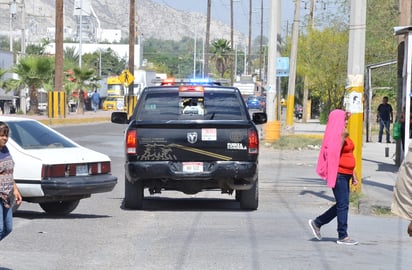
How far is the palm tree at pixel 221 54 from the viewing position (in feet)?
504

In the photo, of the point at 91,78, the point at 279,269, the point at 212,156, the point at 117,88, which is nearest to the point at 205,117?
the point at 212,156

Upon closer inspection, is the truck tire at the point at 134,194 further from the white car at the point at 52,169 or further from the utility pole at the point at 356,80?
the utility pole at the point at 356,80

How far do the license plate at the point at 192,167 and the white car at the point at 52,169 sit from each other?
3.66ft

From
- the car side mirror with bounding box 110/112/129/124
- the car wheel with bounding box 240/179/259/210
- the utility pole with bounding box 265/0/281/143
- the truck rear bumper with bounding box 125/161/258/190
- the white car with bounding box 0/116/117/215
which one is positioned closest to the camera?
the white car with bounding box 0/116/117/215

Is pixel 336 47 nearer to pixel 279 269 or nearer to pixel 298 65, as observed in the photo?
pixel 298 65

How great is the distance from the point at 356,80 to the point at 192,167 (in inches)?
170

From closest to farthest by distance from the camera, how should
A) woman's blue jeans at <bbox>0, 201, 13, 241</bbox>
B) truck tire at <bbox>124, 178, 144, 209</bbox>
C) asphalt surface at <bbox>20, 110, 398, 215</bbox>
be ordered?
woman's blue jeans at <bbox>0, 201, 13, 241</bbox> → truck tire at <bbox>124, 178, 144, 209</bbox> → asphalt surface at <bbox>20, 110, 398, 215</bbox>

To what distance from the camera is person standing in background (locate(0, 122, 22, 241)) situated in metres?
9.78

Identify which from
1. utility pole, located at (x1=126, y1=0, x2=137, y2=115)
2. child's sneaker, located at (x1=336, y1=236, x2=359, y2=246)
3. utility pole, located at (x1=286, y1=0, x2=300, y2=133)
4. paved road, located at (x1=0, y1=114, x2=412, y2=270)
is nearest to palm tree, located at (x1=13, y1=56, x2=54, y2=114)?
utility pole, located at (x1=126, y1=0, x2=137, y2=115)

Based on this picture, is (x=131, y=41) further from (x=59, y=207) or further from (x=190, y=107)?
(x=59, y=207)

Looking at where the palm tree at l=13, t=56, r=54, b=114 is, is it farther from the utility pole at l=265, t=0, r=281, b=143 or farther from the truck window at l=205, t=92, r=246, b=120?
the truck window at l=205, t=92, r=246, b=120

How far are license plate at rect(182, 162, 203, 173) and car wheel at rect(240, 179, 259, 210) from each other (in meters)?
1.08

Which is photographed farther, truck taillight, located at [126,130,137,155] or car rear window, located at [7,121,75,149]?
truck taillight, located at [126,130,137,155]

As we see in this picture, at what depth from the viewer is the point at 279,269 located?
10.3 m
